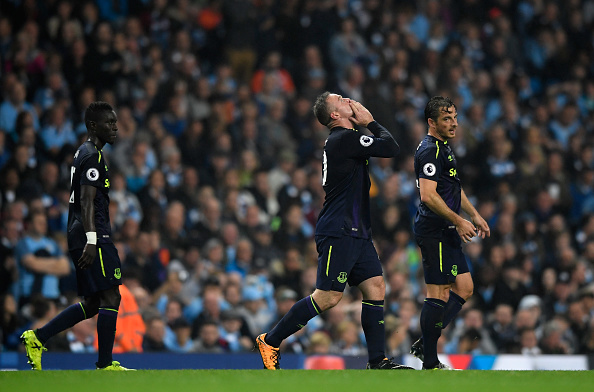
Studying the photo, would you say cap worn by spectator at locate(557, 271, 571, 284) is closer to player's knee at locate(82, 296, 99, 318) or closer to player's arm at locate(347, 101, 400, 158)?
player's arm at locate(347, 101, 400, 158)

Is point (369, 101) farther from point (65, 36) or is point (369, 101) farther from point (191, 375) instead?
point (191, 375)

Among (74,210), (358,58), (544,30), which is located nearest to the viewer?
(74,210)

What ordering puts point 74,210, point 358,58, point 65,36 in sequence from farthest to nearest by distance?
point 358,58, point 65,36, point 74,210

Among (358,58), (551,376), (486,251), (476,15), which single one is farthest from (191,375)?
(476,15)

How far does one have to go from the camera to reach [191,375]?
7176mm

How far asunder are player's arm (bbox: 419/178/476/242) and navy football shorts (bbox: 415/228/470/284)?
0.25 m

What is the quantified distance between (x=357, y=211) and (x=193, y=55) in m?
8.30

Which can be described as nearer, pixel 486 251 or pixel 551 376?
pixel 551 376

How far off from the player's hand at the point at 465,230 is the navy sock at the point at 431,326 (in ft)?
1.95

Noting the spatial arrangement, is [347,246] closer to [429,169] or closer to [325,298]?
[325,298]

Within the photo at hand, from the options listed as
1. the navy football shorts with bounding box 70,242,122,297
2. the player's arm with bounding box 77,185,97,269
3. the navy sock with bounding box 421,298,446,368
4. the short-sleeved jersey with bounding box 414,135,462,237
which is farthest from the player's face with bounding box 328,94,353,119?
the navy football shorts with bounding box 70,242,122,297

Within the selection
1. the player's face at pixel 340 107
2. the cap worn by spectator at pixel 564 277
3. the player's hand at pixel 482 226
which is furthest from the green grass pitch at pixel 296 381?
the cap worn by spectator at pixel 564 277

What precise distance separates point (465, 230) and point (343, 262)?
0.99 m

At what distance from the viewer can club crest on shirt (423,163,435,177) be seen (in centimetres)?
827
